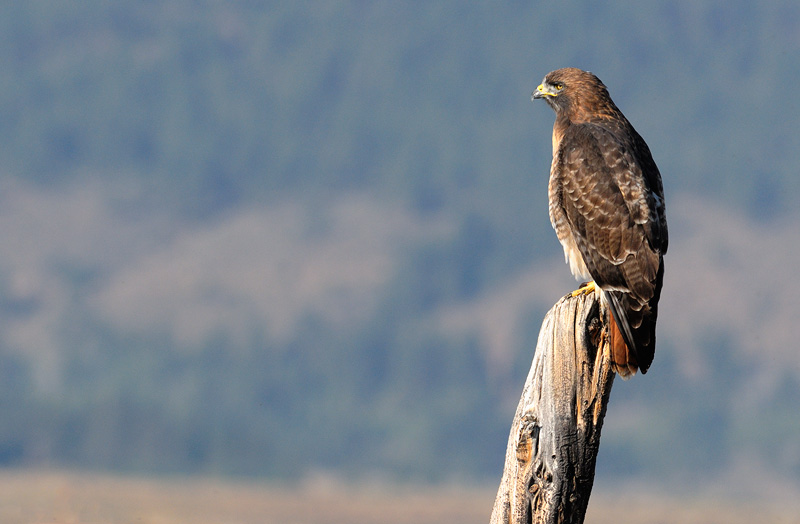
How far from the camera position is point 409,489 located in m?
111

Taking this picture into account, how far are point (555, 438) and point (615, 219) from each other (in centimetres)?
258

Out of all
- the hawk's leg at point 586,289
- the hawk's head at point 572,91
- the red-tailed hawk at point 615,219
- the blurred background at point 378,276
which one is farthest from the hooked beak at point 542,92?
the blurred background at point 378,276

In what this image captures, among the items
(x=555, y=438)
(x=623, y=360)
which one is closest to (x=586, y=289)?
(x=623, y=360)

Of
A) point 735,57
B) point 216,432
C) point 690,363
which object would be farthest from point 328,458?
point 735,57

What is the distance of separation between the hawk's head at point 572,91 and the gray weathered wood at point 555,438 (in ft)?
13.3

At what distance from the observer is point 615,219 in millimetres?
10789

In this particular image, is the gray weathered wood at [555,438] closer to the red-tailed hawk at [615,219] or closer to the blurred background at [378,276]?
the red-tailed hawk at [615,219]

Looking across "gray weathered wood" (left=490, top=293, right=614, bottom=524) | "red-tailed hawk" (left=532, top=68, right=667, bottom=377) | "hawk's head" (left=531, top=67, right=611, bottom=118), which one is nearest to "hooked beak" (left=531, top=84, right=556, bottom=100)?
"hawk's head" (left=531, top=67, right=611, bottom=118)

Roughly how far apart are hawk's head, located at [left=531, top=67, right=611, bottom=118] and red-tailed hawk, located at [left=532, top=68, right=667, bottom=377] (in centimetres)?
13

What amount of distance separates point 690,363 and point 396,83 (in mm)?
83214

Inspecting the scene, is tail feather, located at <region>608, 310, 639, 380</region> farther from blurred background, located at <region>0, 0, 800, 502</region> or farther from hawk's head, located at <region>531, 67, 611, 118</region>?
blurred background, located at <region>0, 0, 800, 502</region>

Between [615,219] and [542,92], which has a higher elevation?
[542,92]

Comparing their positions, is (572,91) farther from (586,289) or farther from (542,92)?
(586,289)

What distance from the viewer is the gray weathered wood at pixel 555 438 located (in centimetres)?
888
